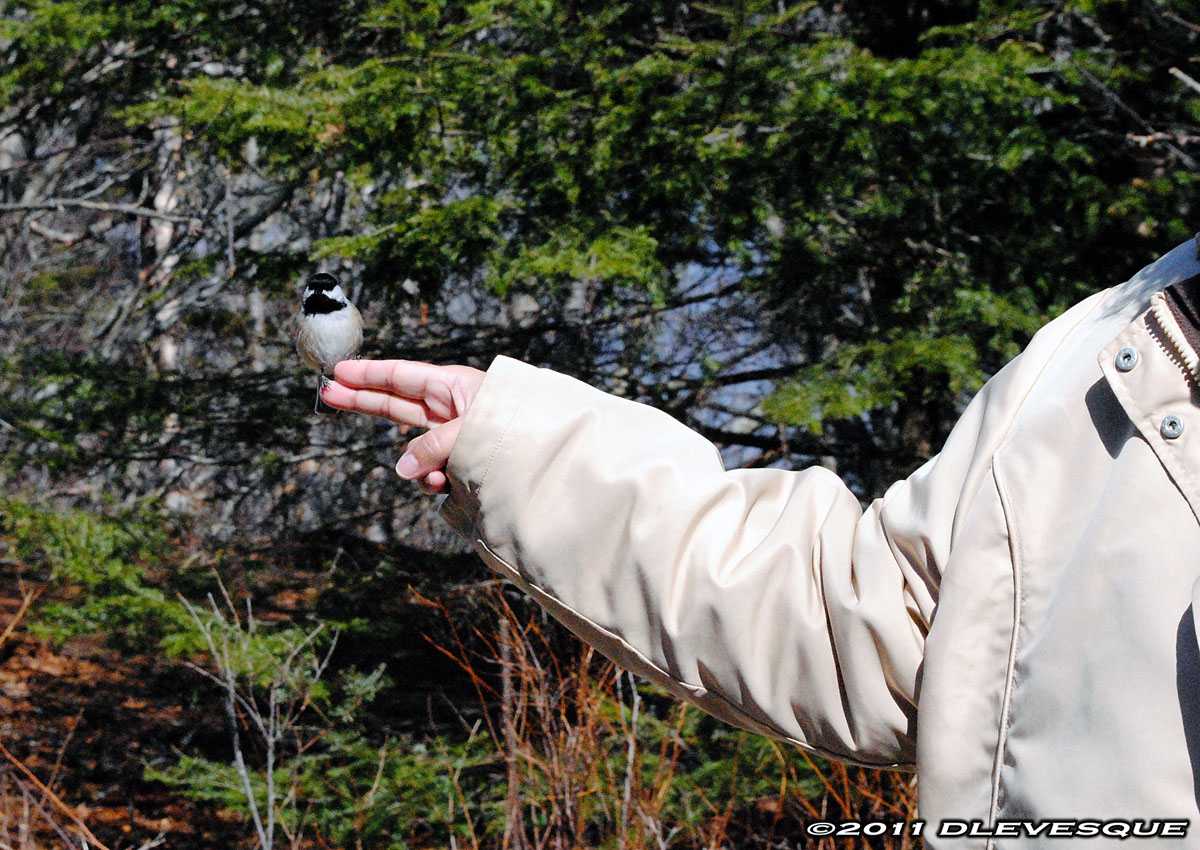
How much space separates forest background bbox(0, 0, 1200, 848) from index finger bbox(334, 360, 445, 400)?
1441mm

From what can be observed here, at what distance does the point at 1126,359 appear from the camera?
98 cm

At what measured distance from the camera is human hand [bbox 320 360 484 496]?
1.31m

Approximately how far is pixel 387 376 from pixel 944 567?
30.6 inches

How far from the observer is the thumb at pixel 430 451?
4.26ft

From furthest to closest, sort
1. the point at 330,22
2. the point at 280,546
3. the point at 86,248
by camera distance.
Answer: the point at 86,248
the point at 280,546
the point at 330,22

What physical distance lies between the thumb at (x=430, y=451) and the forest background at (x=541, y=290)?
1.46 meters

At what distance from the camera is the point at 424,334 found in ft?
15.2

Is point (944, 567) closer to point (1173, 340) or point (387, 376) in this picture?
point (1173, 340)

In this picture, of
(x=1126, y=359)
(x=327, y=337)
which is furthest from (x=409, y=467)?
(x=1126, y=359)

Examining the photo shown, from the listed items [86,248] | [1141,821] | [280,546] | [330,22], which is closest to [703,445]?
[1141,821]

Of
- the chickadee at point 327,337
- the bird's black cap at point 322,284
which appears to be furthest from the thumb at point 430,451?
the bird's black cap at point 322,284

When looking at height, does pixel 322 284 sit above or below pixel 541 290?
above

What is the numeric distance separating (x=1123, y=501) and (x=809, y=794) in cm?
311

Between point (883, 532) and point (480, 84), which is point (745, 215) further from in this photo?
point (883, 532)
